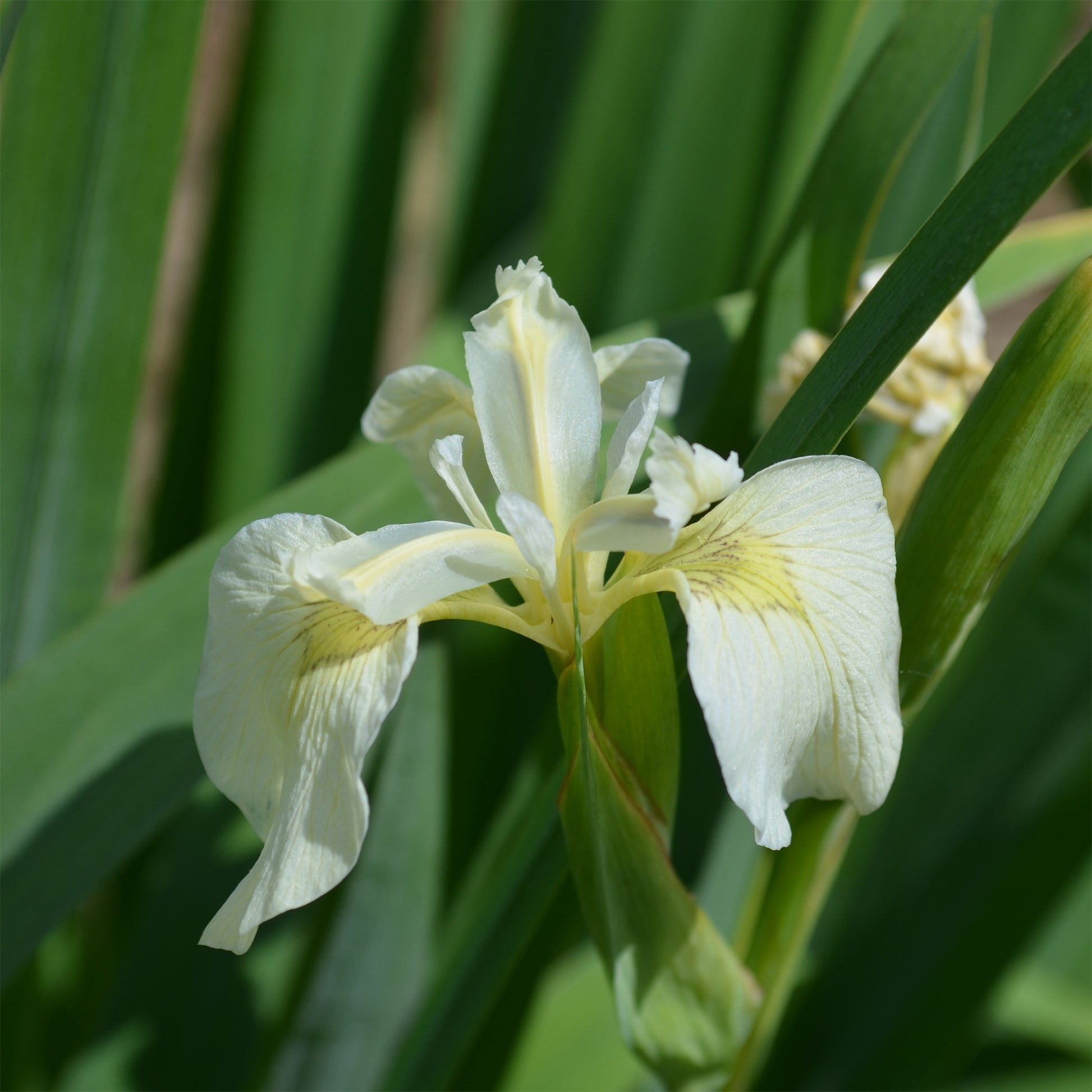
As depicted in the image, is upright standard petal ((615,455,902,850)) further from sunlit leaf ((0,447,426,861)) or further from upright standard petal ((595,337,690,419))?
sunlit leaf ((0,447,426,861))

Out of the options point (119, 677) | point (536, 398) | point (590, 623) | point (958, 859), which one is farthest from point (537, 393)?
point (958, 859)

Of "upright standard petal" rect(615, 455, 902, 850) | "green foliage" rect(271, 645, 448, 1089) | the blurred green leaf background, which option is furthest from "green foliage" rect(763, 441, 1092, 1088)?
"upright standard petal" rect(615, 455, 902, 850)

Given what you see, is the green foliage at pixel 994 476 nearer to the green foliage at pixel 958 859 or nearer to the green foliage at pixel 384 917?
the green foliage at pixel 384 917

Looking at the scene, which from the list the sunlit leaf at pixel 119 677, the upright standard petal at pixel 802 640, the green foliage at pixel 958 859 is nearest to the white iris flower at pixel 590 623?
the upright standard petal at pixel 802 640

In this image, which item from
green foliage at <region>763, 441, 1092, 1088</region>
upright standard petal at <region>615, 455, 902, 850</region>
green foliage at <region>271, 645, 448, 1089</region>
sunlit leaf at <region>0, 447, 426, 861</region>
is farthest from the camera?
green foliage at <region>763, 441, 1092, 1088</region>

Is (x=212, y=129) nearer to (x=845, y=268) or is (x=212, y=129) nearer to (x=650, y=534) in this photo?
(x=845, y=268)

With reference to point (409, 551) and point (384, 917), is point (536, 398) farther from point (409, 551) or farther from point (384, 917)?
point (384, 917)
